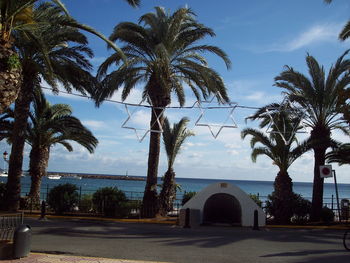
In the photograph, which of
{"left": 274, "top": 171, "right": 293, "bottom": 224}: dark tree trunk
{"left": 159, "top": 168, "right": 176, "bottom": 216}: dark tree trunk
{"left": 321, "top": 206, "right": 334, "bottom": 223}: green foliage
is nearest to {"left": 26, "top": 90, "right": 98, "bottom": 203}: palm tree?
{"left": 159, "top": 168, "right": 176, "bottom": 216}: dark tree trunk

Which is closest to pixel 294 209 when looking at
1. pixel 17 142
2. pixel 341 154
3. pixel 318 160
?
pixel 318 160

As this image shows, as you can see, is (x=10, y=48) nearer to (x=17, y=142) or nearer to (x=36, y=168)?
(x=17, y=142)

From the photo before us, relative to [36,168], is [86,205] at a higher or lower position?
lower

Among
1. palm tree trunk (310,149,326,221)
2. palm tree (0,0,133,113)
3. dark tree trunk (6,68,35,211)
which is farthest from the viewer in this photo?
palm tree trunk (310,149,326,221)

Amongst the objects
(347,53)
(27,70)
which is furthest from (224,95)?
(27,70)

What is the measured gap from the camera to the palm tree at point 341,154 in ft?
65.0

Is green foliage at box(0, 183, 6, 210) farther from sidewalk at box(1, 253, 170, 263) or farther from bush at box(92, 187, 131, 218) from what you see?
sidewalk at box(1, 253, 170, 263)

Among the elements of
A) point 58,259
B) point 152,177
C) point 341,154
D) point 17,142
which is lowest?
point 58,259

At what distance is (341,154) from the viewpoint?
19938 millimetres

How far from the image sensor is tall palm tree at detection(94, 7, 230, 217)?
17891 millimetres

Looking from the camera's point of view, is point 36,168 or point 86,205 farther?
point 36,168

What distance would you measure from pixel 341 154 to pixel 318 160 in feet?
5.31

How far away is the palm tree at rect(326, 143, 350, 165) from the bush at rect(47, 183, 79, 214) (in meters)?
13.4

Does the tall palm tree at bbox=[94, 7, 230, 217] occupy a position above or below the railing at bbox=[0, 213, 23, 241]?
above
